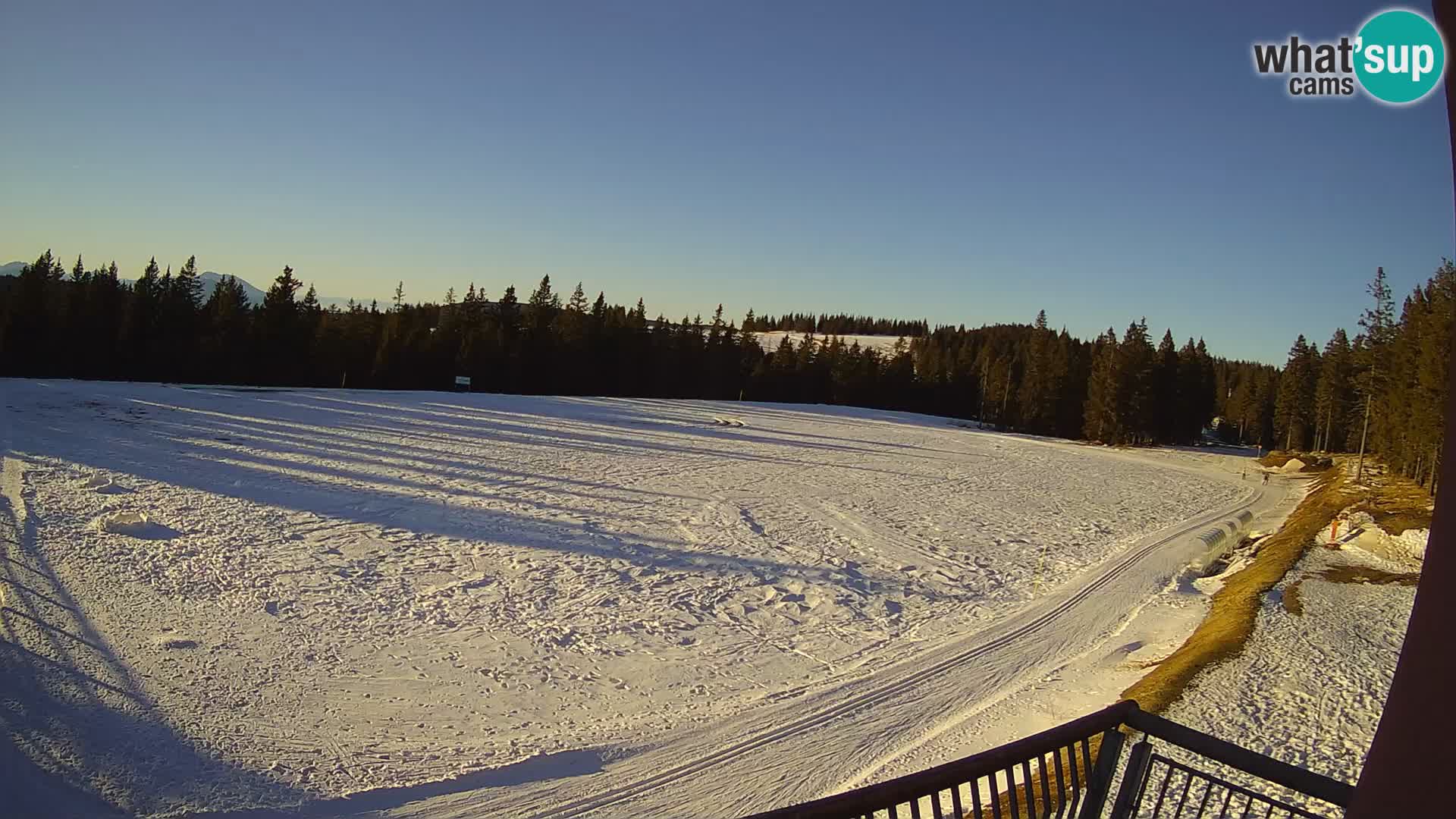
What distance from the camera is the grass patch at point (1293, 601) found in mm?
14323

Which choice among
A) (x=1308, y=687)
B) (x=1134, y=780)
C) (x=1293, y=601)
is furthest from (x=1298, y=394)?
(x=1134, y=780)

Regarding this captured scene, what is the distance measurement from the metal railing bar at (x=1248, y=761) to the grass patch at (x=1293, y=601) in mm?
13807

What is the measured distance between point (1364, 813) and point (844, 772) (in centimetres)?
626

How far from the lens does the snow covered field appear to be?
25.6 feet

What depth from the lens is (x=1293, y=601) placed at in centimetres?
1501

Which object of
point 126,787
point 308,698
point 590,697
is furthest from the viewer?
point 590,697

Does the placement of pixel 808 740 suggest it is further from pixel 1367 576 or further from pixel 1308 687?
pixel 1367 576

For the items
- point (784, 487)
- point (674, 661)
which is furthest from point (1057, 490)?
point (674, 661)

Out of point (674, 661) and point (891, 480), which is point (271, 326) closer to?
point (891, 480)

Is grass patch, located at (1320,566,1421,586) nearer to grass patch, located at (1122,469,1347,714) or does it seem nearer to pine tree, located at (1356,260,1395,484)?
grass patch, located at (1122,469,1347,714)

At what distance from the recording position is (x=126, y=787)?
6.65 m

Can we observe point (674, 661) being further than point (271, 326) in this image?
No

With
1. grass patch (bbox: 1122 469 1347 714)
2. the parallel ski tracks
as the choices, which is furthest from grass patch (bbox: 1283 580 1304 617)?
the parallel ski tracks

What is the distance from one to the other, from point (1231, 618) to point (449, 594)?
13947 millimetres
